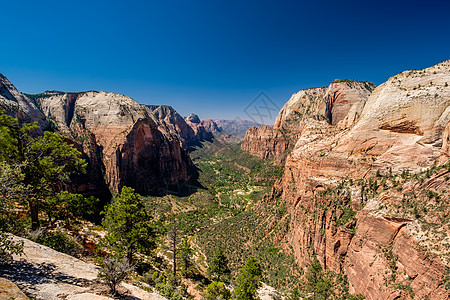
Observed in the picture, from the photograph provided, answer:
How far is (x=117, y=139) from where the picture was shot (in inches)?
3519

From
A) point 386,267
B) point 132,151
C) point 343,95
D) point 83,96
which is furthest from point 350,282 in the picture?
point 83,96

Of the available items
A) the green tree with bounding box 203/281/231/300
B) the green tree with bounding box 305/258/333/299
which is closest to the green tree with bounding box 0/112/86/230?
the green tree with bounding box 203/281/231/300

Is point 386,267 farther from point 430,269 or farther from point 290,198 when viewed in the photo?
point 290,198

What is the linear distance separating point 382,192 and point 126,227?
37.2 meters

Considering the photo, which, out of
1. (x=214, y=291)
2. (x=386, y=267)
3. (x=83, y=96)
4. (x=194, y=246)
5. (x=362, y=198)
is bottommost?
(x=194, y=246)

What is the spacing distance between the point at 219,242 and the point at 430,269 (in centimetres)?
4290

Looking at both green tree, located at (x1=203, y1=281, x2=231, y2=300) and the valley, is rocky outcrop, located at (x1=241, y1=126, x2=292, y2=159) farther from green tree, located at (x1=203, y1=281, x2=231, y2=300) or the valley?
green tree, located at (x1=203, y1=281, x2=231, y2=300)

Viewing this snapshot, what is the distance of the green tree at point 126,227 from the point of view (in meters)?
16.3

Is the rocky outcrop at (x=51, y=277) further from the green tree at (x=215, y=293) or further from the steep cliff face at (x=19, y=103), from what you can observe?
the steep cliff face at (x=19, y=103)

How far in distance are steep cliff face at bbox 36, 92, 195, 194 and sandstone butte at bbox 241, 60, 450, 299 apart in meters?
77.5

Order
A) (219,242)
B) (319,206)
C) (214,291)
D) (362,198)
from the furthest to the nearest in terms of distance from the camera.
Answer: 1. (219,242)
2. (319,206)
3. (362,198)
4. (214,291)

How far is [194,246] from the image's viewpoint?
176 feet

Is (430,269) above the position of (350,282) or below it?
above

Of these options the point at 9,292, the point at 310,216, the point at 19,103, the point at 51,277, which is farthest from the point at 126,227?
the point at 19,103
